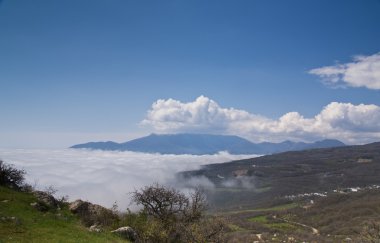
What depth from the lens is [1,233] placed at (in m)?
23.2

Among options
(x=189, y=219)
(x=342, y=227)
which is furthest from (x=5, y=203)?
(x=342, y=227)

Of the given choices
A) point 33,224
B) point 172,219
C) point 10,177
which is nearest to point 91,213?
point 10,177

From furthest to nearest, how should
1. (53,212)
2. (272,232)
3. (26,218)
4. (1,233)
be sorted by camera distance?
(272,232)
(53,212)
(26,218)
(1,233)

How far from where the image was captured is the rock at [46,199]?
3247 cm

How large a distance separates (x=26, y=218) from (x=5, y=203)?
2.90m

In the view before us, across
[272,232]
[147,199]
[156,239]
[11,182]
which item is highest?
[11,182]

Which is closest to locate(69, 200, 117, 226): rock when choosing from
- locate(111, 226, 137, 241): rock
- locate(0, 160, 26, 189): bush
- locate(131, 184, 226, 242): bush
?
locate(131, 184, 226, 242): bush

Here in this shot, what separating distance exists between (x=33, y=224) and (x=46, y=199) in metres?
7.18

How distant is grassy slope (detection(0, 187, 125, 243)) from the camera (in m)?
24.1

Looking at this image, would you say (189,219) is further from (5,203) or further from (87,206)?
(5,203)

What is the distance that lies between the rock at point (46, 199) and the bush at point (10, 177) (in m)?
2.77

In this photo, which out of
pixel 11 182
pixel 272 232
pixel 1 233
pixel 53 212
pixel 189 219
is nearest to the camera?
pixel 1 233

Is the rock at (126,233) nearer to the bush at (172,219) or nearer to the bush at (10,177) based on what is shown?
the bush at (172,219)

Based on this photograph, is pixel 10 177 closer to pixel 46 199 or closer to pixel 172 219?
pixel 46 199
